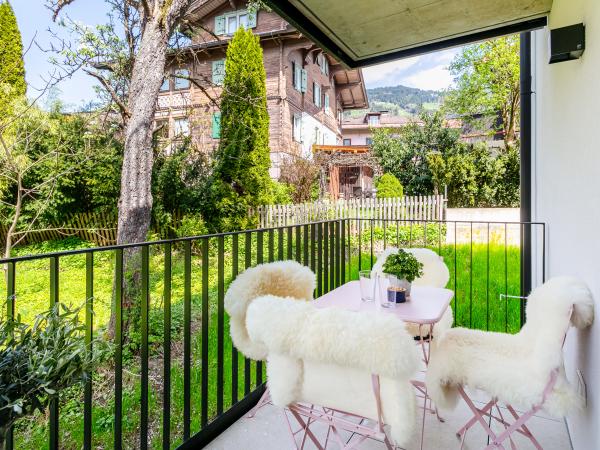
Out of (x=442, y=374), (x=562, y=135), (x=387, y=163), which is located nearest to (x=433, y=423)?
(x=442, y=374)

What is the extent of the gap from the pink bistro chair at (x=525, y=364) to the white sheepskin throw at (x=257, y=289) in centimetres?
75

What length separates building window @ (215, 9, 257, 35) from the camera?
544 inches

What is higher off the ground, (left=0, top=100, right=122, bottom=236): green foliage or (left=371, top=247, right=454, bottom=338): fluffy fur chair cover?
(left=0, top=100, right=122, bottom=236): green foliage

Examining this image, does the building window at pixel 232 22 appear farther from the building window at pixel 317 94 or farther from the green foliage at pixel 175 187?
the green foliage at pixel 175 187

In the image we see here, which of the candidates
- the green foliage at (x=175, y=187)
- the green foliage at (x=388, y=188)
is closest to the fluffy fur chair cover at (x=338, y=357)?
the green foliage at (x=175, y=187)

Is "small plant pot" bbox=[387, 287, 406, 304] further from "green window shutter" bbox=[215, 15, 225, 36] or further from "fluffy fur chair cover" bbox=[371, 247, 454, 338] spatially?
"green window shutter" bbox=[215, 15, 225, 36]

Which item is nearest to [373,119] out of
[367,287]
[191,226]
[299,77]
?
[299,77]

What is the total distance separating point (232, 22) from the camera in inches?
549

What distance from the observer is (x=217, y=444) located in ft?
6.59

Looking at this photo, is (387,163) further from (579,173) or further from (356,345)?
(356,345)

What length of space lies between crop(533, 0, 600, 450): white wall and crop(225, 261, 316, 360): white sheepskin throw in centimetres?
126

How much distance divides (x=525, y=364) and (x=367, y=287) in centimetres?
80

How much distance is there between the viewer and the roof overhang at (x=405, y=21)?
240 cm

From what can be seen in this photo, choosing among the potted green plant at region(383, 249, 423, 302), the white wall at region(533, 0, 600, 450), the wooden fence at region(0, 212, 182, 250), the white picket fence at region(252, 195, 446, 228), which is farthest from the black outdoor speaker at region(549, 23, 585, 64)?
the wooden fence at region(0, 212, 182, 250)
